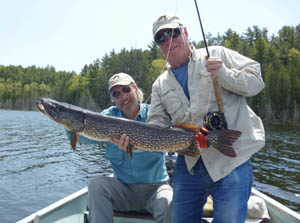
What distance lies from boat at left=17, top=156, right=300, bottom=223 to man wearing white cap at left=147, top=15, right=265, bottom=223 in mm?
1143

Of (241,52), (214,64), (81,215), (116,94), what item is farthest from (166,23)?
(241,52)

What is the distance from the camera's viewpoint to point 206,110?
2.79 m

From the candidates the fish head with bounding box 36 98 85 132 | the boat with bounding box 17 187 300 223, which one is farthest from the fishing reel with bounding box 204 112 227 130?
the boat with bounding box 17 187 300 223

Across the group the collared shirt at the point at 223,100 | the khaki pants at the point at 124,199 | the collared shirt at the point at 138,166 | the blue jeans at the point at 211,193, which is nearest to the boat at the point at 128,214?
the khaki pants at the point at 124,199

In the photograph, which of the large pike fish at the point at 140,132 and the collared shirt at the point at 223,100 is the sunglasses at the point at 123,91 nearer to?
the large pike fish at the point at 140,132

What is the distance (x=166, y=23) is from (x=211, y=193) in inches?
75.2

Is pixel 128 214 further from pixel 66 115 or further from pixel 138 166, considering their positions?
pixel 66 115

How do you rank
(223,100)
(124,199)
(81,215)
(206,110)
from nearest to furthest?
(223,100), (206,110), (124,199), (81,215)

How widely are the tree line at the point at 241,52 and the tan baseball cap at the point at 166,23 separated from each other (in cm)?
3103

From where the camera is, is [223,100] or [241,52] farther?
[241,52]

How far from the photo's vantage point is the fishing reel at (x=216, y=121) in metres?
2.67

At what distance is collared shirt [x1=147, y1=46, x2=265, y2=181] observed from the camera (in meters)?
2.55

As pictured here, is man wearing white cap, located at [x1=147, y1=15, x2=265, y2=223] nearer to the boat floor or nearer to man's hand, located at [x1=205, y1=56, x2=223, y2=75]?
man's hand, located at [x1=205, y1=56, x2=223, y2=75]

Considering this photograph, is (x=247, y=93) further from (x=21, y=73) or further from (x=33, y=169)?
(x=21, y=73)
